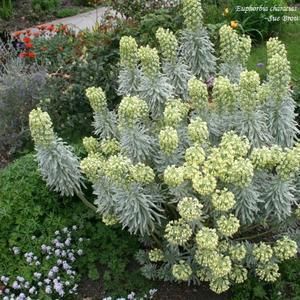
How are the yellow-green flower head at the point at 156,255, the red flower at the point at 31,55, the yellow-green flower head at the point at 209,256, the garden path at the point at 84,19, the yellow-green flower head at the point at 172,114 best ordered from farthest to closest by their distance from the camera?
the garden path at the point at 84,19, the red flower at the point at 31,55, the yellow-green flower head at the point at 156,255, the yellow-green flower head at the point at 172,114, the yellow-green flower head at the point at 209,256

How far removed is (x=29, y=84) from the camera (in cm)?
571

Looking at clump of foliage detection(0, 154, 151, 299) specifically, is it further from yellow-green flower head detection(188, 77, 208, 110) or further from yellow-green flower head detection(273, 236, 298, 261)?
yellow-green flower head detection(188, 77, 208, 110)

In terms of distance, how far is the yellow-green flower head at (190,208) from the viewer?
129 inches

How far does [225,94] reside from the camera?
145 inches

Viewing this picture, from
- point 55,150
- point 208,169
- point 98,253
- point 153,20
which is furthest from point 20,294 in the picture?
point 153,20

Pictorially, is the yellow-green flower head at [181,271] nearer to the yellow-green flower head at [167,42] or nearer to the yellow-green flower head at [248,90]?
the yellow-green flower head at [248,90]

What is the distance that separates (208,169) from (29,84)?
9.72 ft

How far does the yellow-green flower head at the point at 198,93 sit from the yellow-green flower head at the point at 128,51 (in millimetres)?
507

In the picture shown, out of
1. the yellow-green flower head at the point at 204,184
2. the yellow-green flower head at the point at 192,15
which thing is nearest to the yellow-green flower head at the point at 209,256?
the yellow-green flower head at the point at 204,184

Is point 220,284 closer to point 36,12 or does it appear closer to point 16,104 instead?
point 16,104

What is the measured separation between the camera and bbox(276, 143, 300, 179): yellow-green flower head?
3.36 metres

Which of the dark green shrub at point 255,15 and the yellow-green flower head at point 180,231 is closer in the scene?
the yellow-green flower head at point 180,231

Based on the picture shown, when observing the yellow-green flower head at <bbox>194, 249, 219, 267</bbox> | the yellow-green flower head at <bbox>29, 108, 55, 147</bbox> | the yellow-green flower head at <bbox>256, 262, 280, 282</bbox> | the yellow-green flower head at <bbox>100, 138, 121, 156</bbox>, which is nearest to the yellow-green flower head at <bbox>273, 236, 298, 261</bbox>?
the yellow-green flower head at <bbox>256, 262, 280, 282</bbox>

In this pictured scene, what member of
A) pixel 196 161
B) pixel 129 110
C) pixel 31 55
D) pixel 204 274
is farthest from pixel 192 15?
pixel 31 55
